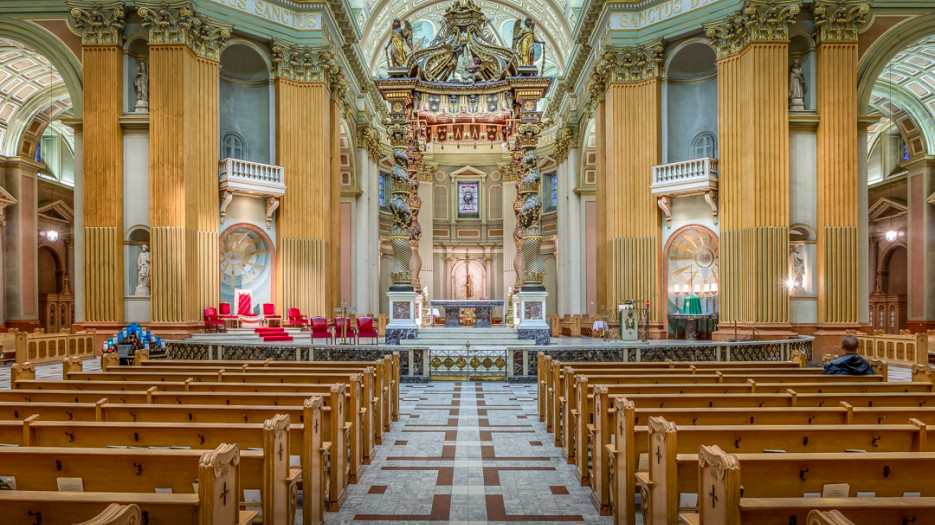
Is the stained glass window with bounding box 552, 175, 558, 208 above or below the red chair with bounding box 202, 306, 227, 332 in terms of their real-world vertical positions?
above

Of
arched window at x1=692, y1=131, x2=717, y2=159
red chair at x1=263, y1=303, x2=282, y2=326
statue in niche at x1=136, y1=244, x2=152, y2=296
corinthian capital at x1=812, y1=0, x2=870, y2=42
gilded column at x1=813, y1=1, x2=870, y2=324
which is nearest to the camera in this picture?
corinthian capital at x1=812, y1=0, x2=870, y2=42

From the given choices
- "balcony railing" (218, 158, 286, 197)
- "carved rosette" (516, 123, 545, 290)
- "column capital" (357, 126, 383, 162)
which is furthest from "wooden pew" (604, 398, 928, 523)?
"column capital" (357, 126, 383, 162)

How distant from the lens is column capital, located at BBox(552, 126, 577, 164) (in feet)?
84.4

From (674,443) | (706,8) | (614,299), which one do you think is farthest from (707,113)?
(674,443)

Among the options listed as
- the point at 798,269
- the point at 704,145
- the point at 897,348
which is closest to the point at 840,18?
the point at 704,145

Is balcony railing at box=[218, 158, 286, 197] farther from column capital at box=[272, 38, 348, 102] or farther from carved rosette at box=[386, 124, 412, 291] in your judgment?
carved rosette at box=[386, 124, 412, 291]

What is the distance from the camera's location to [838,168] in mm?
16109

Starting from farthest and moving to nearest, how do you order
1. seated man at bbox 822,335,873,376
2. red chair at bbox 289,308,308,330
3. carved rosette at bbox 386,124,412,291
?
red chair at bbox 289,308,308,330 < carved rosette at bbox 386,124,412,291 < seated man at bbox 822,335,873,376

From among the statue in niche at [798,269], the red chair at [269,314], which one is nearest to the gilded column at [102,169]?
the red chair at [269,314]

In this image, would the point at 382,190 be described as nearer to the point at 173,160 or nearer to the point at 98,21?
the point at 173,160

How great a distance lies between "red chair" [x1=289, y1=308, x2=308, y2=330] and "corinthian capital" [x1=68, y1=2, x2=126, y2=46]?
8842 mm

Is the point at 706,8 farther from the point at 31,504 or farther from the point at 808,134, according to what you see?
the point at 31,504

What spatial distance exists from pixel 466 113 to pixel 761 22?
8030 mm

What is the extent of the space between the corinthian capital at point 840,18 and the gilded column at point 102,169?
18694 mm
